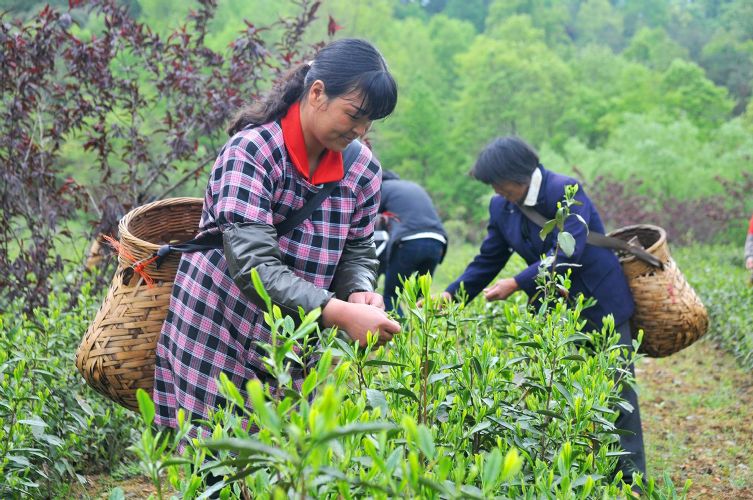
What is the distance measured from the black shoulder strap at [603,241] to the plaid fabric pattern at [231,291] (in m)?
1.44

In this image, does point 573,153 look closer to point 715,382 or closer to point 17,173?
point 715,382

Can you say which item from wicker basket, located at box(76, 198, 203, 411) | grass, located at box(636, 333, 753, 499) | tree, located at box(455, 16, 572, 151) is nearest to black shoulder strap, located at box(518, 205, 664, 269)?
Result: grass, located at box(636, 333, 753, 499)

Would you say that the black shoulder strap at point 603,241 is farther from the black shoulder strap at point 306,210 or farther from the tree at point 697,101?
the tree at point 697,101

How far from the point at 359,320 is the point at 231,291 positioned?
573mm

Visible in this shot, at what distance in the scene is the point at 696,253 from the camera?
1526cm

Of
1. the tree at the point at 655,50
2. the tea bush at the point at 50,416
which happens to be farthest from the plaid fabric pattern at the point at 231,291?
the tree at the point at 655,50

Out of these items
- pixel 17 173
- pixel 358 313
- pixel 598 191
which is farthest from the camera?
pixel 598 191

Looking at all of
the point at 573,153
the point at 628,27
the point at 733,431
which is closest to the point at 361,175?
the point at 733,431

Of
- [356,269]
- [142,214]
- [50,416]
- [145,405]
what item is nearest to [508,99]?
[50,416]

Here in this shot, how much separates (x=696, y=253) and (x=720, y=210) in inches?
137

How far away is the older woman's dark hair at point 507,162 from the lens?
3762mm

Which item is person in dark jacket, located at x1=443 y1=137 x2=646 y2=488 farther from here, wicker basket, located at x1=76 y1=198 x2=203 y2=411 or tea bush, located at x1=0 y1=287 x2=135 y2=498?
tea bush, located at x1=0 y1=287 x2=135 y2=498

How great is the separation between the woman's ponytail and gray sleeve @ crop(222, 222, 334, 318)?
1.34 feet

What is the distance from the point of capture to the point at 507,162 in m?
3.76
